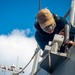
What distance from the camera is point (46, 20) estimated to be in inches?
108

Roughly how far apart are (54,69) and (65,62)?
38cm

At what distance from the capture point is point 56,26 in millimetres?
2934

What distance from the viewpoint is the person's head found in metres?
2.74

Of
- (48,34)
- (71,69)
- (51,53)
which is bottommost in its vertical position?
(71,69)

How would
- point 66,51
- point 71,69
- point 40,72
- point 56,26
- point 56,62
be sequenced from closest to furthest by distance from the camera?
point 71,69, point 66,51, point 56,62, point 56,26, point 40,72

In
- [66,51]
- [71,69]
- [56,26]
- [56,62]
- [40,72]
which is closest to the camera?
[71,69]

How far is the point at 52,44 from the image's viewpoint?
8.08 ft

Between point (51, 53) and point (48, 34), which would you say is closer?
point (51, 53)

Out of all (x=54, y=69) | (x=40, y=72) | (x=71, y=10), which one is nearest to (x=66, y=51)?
(x=54, y=69)

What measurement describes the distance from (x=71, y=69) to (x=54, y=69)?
549 millimetres

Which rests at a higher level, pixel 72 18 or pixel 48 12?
pixel 72 18

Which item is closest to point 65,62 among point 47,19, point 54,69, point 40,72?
point 54,69

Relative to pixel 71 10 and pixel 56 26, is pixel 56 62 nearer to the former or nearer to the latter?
pixel 56 26

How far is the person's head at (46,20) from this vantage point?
2.74 m
